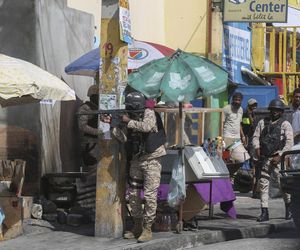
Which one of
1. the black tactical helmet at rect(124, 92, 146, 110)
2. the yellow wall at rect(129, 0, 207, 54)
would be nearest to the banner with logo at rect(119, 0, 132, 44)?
the black tactical helmet at rect(124, 92, 146, 110)

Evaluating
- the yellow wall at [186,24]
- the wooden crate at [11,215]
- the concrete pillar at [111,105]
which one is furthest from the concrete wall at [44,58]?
the yellow wall at [186,24]

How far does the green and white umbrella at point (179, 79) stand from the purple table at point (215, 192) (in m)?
1.41

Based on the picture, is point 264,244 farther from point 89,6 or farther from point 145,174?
point 89,6

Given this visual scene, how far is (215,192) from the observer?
9.50 meters

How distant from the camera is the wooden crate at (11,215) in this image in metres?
8.74

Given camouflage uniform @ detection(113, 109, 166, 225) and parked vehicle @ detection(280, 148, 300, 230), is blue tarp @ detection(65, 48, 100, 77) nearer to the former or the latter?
camouflage uniform @ detection(113, 109, 166, 225)

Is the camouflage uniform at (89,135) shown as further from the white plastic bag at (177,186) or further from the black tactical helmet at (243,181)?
the black tactical helmet at (243,181)

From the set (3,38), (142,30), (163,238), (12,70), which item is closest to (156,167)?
(163,238)

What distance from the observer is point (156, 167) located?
8289mm

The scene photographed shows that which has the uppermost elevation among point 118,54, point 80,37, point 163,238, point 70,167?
point 80,37

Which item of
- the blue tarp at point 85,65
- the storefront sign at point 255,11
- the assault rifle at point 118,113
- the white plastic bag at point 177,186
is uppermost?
the storefront sign at point 255,11

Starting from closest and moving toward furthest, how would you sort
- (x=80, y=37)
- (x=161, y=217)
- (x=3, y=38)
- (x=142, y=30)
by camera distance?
1. (x=161, y=217)
2. (x=3, y=38)
3. (x=80, y=37)
4. (x=142, y=30)

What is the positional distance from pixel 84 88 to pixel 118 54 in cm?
378

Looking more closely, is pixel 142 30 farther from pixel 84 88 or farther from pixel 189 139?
pixel 189 139
